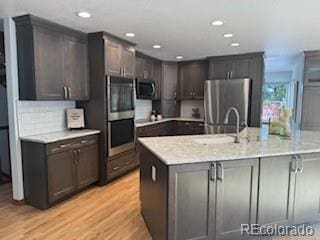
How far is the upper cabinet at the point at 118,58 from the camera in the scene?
12.4 feet

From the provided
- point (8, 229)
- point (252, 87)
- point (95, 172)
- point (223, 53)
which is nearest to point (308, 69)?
point (252, 87)

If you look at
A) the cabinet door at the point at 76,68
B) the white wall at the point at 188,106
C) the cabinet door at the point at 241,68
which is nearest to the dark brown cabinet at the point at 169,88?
the white wall at the point at 188,106

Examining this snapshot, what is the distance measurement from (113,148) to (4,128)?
6.09ft

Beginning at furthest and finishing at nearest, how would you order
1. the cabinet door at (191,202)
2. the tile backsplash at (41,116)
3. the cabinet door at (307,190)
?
the tile backsplash at (41,116)
the cabinet door at (307,190)
the cabinet door at (191,202)

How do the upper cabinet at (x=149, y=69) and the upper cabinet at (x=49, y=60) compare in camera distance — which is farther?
the upper cabinet at (x=149, y=69)

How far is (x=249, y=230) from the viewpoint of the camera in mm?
2314

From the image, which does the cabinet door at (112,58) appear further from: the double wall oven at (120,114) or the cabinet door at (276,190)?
the cabinet door at (276,190)

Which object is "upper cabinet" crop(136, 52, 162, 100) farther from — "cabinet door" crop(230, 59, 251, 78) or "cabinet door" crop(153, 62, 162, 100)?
"cabinet door" crop(230, 59, 251, 78)

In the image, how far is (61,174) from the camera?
3.15m

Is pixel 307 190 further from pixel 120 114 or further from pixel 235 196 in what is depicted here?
pixel 120 114

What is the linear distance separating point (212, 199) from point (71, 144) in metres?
2.09

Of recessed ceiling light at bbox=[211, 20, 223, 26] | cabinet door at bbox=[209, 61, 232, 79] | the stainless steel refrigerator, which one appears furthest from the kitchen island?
cabinet door at bbox=[209, 61, 232, 79]

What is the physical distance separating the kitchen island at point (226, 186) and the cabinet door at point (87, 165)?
4.09 feet

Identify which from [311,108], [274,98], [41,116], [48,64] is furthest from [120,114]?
[274,98]
